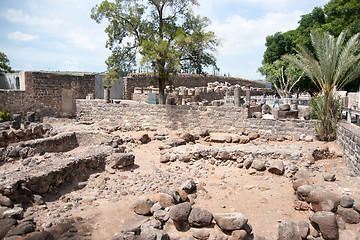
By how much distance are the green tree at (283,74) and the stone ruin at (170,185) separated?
56.6 ft

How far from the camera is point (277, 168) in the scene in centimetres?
857

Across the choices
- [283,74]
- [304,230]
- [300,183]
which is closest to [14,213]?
[304,230]

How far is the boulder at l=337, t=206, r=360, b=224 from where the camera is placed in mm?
5648

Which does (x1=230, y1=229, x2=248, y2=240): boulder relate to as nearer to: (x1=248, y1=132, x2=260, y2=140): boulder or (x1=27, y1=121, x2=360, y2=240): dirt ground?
(x1=27, y1=121, x2=360, y2=240): dirt ground

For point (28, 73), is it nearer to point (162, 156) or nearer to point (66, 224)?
point (162, 156)

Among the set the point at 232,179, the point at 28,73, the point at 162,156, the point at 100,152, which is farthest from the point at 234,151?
the point at 28,73

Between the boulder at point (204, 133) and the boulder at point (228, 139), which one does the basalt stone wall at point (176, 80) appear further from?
the boulder at point (228, 139)

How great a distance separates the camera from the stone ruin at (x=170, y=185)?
17.1ft

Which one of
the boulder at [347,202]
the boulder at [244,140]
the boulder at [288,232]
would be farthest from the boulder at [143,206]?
the boulder at [244,140]

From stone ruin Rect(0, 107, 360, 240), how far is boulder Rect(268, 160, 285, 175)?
0.04m

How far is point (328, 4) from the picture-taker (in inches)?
949

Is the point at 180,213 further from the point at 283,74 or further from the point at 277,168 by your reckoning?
the point at 283,74

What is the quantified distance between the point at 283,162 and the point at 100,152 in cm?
656

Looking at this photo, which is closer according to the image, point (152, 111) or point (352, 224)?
point (352, 224)
